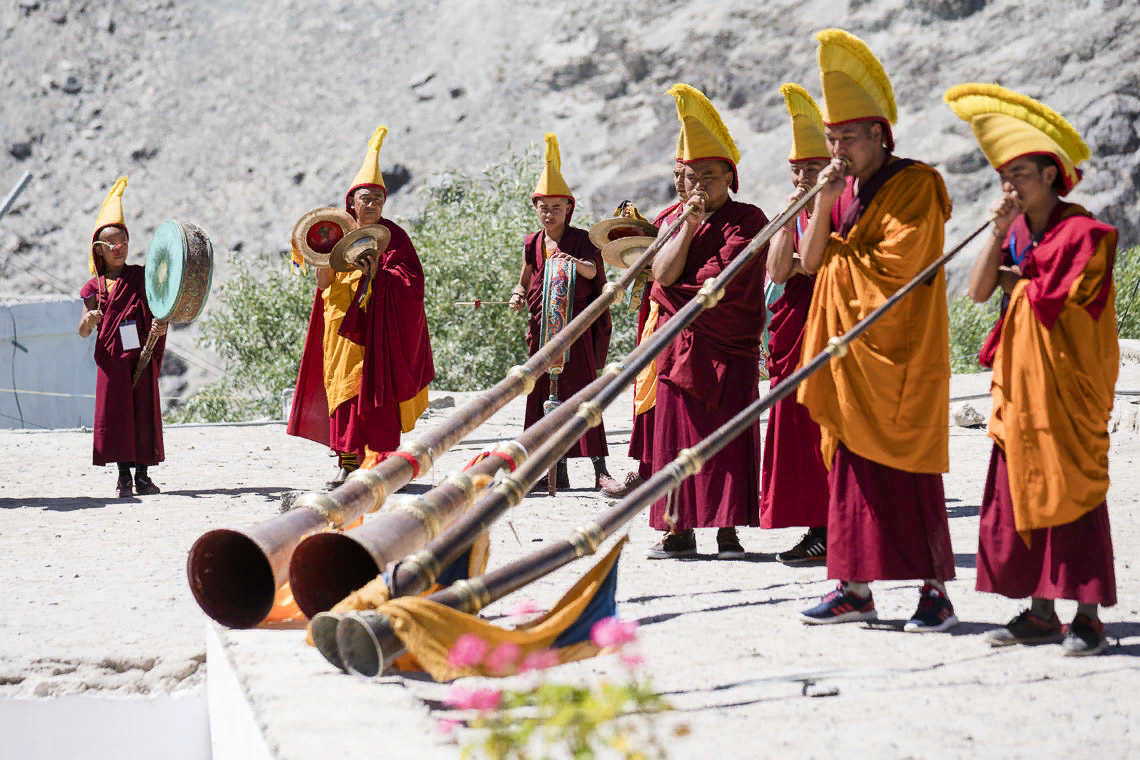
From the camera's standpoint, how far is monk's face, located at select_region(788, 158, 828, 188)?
532 centimetres

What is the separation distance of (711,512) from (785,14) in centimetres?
3206

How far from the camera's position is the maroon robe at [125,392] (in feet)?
28.8

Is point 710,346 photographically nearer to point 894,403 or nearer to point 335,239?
point 894,403

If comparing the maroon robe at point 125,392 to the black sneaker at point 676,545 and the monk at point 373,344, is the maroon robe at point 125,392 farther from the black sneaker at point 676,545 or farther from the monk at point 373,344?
the black sneaker at point 676,545

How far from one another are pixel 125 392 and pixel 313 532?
547 centimetres

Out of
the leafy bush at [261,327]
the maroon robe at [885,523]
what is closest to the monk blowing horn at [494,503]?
the maroon robe at [885,523]

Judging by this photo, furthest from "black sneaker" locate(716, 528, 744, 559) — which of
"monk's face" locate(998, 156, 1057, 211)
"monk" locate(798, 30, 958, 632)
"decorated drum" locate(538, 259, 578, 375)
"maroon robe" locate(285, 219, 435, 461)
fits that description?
"maroon robe" locate(285, 219, 435, 461)

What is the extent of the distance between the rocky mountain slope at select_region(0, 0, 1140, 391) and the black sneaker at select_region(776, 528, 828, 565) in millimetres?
23417

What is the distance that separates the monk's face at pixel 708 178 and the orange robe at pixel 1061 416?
1885 mm

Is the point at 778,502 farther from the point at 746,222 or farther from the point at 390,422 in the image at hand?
the point at 390,422

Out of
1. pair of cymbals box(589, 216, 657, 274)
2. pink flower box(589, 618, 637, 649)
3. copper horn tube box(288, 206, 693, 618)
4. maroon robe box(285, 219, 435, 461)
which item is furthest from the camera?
maroon robe box(285, 219, 435, 461)

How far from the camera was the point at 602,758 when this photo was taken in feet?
9.34

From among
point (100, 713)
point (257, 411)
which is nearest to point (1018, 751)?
point (100, 713)

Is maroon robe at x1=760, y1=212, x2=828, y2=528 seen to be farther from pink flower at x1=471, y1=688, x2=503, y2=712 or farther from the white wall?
the white wall
